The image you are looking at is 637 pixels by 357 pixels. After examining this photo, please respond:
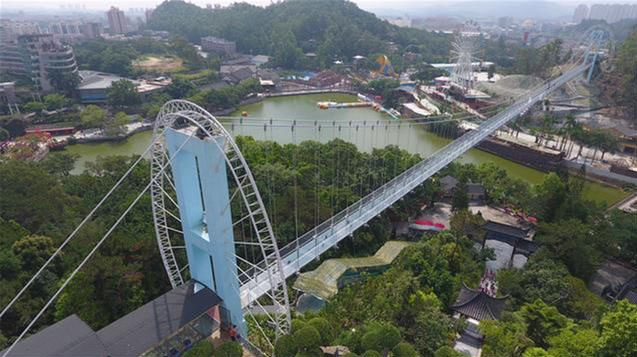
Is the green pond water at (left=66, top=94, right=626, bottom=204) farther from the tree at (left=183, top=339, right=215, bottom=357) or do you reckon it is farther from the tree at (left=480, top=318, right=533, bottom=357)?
the tree at (left=480, top=318, right=533, bottom=357)

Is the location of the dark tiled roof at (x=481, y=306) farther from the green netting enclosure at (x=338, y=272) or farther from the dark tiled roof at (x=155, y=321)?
the dark tiled roof at (x=155, y=321)

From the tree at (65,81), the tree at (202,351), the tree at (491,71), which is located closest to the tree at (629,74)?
the tree at (491,71)

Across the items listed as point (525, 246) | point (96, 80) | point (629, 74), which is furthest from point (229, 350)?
point (629, 74)

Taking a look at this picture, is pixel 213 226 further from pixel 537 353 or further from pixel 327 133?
pixel 327 133

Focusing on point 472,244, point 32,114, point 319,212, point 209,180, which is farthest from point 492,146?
point 32,114

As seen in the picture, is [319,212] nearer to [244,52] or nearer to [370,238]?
[370,238]
